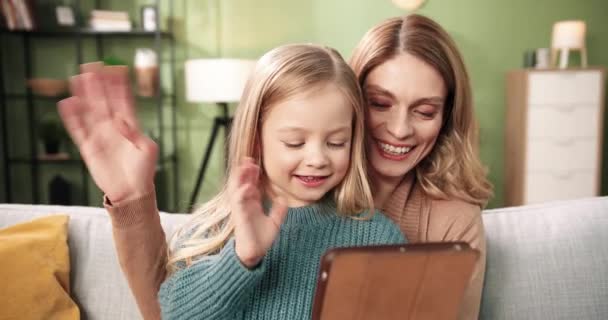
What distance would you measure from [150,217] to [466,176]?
663mm

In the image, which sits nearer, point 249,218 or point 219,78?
point 249,218

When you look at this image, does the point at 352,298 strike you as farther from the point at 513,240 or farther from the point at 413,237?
the point at 513,240

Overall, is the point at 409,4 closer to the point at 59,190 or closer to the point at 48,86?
the point at 48,86

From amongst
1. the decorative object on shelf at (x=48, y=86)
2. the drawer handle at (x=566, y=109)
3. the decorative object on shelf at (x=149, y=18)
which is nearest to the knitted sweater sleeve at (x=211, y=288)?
the decorative object on shelf at (x=149, y=18)

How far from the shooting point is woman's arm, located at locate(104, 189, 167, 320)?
2.75 feet

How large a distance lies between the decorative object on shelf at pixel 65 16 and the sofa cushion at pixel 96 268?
2886 millimetres

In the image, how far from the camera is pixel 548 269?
3.87 ft

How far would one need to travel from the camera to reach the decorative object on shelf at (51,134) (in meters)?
3.68

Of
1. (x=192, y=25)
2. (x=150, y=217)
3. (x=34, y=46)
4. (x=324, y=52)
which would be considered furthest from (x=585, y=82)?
(x=34, y=46)

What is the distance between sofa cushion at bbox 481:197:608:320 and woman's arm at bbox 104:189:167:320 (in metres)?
0.71

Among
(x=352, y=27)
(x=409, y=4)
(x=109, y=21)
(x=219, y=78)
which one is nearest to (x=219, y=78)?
(x=219, y=78)

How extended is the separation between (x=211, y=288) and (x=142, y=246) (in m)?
0.16

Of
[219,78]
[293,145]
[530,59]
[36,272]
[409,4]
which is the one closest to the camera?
[293,145]

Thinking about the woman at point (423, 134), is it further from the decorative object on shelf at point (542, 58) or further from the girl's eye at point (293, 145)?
the decorative object on shelf at point (542, 58)
